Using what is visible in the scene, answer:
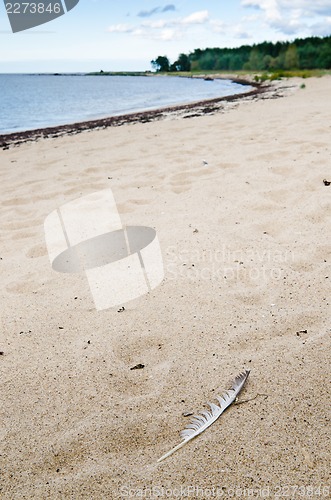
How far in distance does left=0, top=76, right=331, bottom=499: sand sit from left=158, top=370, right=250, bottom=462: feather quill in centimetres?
2

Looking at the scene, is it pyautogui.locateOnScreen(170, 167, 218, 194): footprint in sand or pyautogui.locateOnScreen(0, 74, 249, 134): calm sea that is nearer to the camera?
pyautogui.locateOnScreen(170, 167, 218, 194): footprint in sand

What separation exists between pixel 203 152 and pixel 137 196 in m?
1.73

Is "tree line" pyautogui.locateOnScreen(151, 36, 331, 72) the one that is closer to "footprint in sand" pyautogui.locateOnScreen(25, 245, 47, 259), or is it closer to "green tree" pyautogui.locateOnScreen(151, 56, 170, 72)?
"green tree" pyautogui.locateOnScreen(151, 56, 170, 72)

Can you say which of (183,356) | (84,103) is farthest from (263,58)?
(183,356)

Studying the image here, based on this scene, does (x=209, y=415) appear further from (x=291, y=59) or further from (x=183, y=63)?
(x=183, y=63)

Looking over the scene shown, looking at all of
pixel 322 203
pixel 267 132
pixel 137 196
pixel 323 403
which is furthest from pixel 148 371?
pixel 267 132

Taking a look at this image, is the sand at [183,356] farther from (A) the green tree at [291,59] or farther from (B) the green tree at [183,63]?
(B) the green tree at [183,63]

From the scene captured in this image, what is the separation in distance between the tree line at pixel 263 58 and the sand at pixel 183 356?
211 feet

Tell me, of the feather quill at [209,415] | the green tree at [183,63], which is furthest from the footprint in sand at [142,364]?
the green tree at [183,63]

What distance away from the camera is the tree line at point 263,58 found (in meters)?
60.3

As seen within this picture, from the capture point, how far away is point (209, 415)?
52.1 inches

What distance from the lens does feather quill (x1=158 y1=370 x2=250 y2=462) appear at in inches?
49.4

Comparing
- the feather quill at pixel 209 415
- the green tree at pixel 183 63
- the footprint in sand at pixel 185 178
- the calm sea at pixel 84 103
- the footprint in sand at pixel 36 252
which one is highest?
the green tree at pixel 183 63

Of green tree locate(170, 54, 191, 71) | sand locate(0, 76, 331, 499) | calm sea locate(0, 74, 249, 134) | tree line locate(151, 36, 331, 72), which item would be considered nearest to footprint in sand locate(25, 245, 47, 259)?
sand locate(0, 76, 331, 499)
